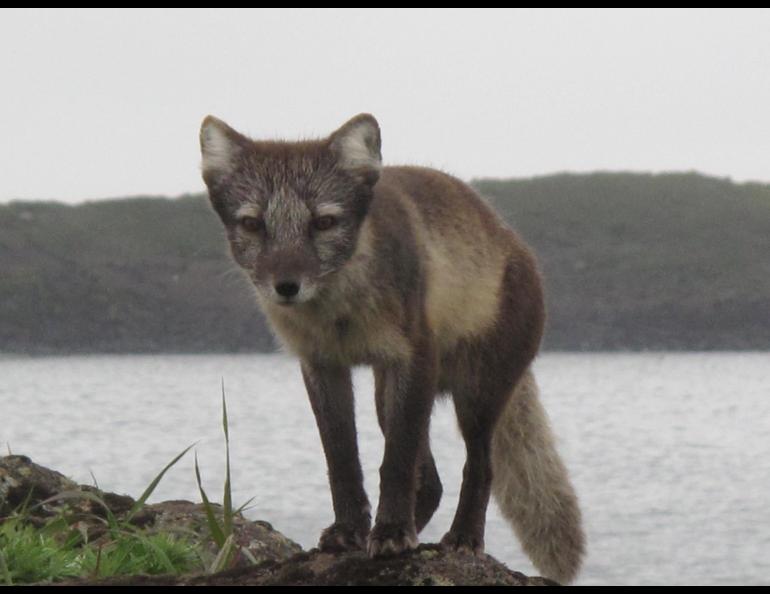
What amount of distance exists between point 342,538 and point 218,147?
187 cm

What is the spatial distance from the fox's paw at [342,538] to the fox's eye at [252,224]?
1465mm

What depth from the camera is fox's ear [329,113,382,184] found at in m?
6.19

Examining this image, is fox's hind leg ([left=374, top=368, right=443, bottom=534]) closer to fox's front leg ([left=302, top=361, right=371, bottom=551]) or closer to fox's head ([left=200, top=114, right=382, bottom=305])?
fox's front leg ([left=302, top=361, right=371, bottom=551])

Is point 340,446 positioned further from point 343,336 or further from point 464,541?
point 464,541

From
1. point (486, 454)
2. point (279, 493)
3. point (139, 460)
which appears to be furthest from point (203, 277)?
point (486, 454)

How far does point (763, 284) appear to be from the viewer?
325 feet

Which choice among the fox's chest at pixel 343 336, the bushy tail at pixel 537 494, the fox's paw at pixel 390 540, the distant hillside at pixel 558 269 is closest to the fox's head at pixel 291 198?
the fox's chest at pixel 343 336

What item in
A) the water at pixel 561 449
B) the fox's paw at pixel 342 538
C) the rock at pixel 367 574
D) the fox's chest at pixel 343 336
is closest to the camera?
the rock at pixel 367 574

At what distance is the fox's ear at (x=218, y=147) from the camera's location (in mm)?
6254

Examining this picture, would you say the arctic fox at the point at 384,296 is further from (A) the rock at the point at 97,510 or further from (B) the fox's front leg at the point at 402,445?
(A) the rock at the point at 97,510

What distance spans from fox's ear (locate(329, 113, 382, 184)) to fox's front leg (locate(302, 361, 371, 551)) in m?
0.97

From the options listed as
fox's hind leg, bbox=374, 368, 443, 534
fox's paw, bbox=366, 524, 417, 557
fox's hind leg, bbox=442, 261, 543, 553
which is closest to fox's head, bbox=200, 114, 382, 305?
fox's paw, bbox=366, 524, 417, 557

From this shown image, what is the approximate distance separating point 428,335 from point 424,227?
0.69m

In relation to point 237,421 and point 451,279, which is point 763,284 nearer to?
point 237,421
